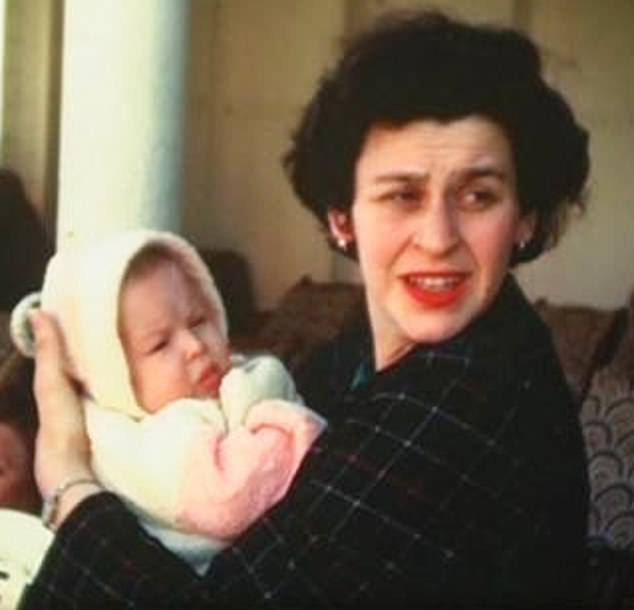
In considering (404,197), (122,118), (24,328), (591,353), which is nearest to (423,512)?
(404,197)

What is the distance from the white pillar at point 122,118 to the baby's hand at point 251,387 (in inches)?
18.1

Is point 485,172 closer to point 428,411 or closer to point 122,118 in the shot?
point 428,411

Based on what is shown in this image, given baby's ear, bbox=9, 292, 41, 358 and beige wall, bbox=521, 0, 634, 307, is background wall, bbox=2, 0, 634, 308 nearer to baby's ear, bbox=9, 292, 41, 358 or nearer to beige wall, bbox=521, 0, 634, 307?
beige wall, bbox=521, 0, 634, 307

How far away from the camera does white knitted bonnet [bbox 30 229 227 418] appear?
0.86 metres

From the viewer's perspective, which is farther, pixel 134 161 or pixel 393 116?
pixel 134 161

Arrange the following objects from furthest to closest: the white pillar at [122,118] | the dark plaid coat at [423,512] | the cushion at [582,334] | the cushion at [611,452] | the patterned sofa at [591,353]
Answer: the cushion at [582,334], the cushion at [611,452], the patterned sofa at [591,353], the white pillar at [122,118], the dark plaid coat at [423,512]

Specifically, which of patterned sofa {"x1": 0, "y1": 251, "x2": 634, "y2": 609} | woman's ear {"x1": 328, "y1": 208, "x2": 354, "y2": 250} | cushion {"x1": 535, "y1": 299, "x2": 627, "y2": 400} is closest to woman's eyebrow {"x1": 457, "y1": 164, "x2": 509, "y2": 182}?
woman's ear {"x1": 328, "y1": 208, "x2": 354, "y2": 250}

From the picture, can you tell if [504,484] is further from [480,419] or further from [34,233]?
[34,233]

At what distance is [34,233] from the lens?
299 cm

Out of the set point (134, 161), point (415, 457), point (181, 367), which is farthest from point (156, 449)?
point (134, 161)

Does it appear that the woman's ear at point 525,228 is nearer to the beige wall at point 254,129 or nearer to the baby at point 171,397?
the baby at point 171,397

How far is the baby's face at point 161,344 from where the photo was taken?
87cm

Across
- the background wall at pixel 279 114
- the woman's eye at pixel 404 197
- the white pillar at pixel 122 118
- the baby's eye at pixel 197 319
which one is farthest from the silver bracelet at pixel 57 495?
the background wall at pixel 279 114

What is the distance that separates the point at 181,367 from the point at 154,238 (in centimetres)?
8
